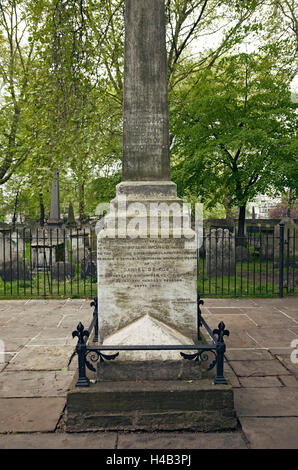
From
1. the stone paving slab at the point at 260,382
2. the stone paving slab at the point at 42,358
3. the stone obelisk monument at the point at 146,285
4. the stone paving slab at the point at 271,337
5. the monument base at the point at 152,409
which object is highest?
the stone obelisk monument at the point at 146,285

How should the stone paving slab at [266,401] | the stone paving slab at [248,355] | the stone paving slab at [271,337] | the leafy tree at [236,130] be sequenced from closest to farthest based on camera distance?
the stone paving slab at [266,401] → the stone paving slab at [248,355] → the stone paving slab at [271,337] → the leafy tree at [236,130]

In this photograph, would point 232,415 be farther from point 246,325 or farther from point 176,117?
point 176,117

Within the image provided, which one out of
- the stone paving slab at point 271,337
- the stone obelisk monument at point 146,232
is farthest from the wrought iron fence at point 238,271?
the stone obelisk monument at point 146,232

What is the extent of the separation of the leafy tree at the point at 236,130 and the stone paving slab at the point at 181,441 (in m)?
9.11

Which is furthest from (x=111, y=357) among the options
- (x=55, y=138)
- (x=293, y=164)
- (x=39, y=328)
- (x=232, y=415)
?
(x=293, y=164)

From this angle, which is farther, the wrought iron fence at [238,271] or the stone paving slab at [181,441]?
the wrought iron fence at [238,271]

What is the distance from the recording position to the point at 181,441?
3186 mm

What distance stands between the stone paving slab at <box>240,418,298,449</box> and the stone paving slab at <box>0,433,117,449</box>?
122cm

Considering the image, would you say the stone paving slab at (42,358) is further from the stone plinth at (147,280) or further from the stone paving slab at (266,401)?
the stone paving slab at (266,401)

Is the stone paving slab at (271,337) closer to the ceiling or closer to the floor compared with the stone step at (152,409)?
closer to the floor

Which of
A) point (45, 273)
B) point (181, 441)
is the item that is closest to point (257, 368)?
point (181, 441)

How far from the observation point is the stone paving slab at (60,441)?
3.11m

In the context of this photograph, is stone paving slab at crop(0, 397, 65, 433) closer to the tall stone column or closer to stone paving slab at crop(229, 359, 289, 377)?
stone paving slab at crop(229, 359, 289, 377)

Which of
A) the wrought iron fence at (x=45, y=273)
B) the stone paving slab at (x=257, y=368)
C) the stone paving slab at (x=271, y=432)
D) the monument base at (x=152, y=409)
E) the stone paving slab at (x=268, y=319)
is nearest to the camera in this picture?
the stone paving slab at (x=271, y=432)
